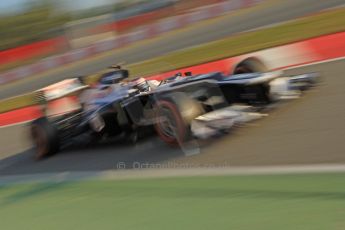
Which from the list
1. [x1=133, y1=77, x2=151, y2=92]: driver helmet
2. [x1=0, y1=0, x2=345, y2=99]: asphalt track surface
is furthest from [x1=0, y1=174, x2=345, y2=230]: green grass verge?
[x1=0, y1=0, x2=345, y2=99]: asphalt track surface

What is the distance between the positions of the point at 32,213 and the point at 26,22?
4067 centimetres

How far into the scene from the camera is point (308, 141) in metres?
4.53

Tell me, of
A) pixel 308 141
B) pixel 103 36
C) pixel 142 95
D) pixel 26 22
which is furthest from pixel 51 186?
pixel 26 22

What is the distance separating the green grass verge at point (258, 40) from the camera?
10.7 metres

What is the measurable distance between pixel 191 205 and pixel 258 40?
9.12m

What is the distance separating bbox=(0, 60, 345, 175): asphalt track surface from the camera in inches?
172

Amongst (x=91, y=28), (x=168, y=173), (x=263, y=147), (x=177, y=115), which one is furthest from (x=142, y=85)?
(x=91, y=28)

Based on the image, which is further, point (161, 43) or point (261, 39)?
point (161, 43)

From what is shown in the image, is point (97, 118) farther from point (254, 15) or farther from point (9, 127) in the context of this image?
point (254, 15)

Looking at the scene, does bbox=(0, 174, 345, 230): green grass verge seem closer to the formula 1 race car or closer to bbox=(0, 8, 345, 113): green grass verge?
the formula 1 race car

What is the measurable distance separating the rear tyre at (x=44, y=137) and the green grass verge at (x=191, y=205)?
162 centimetres

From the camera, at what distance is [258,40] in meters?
12.3

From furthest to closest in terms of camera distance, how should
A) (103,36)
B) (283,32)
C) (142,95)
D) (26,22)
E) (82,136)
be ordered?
(26,22) < (103,36) < (283,32) < (82,136) < (142,95)

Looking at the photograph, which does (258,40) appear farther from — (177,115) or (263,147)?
(263,147)
